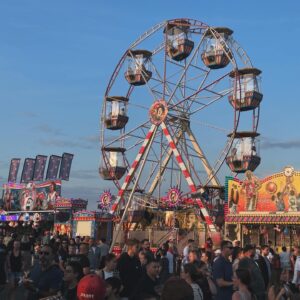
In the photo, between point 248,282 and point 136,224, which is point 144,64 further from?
point 248,282

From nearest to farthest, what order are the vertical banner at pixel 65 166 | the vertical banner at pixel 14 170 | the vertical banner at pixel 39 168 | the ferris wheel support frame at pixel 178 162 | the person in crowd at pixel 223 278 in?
the person in crowd at pixel 223 278 < the ferris wheel support frame at pixel 178 162 < the vertical banner at pixel 65 166 < the vertical banner at pixel 39 168 < the vertical banner at pixel 14 170

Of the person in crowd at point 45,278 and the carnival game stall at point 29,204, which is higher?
the carnival game stall at point 29,204

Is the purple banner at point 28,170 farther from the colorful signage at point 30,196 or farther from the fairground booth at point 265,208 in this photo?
the fairground booth at point 265,208

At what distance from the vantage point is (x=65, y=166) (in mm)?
47000

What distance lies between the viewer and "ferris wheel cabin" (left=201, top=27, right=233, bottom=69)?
28922mm

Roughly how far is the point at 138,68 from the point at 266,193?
11.5m

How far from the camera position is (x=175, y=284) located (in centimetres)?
331

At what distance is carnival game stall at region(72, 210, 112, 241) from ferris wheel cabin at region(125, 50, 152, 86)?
327 inches

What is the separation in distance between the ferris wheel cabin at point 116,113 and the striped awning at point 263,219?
957cm

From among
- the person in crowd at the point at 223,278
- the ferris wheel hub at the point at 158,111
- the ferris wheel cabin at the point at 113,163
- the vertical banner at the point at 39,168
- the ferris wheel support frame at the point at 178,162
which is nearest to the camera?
the person in crowd at the point at 223,278

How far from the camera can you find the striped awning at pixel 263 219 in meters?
23.8

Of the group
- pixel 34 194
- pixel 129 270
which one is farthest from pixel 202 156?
pixel 129 270

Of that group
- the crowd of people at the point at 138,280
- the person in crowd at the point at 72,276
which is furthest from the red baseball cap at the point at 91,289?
the person in crowd at the point at 72,276

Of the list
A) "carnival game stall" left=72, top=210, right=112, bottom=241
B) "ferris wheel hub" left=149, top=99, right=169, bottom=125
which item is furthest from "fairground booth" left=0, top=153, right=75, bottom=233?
"ferris wheel hub" left=149, top=99, right=169, bottom=125
